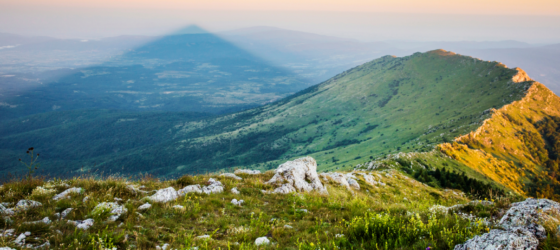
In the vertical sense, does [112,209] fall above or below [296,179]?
above

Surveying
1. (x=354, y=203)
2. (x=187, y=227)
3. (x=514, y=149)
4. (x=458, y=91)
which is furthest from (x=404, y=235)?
(x=458, y=91)

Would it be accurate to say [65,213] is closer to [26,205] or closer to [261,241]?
[26,205]

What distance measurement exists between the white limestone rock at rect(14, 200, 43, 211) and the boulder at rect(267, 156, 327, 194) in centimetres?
892

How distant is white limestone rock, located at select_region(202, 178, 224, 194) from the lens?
10698mm

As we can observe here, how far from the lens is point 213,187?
36.9ft

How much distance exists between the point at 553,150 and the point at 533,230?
435 ft

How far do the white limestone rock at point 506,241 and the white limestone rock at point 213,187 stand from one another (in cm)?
918

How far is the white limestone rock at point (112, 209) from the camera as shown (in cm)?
699

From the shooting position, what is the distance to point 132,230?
6.48m

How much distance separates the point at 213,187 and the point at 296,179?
5.43m

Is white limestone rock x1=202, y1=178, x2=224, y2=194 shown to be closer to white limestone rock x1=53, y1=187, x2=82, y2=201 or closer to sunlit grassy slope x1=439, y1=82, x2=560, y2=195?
white limestone rock x1=53, y1=187, x2=82, y2=201

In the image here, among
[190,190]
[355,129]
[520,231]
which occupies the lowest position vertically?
[355,129]

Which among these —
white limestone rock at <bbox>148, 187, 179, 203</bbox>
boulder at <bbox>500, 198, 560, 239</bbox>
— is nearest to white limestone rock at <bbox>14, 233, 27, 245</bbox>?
white limestone rock at <bbox>148, 187, 179, 203</bbox>

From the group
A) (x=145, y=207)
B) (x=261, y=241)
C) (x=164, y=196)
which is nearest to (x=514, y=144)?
(x=261, y=241)
